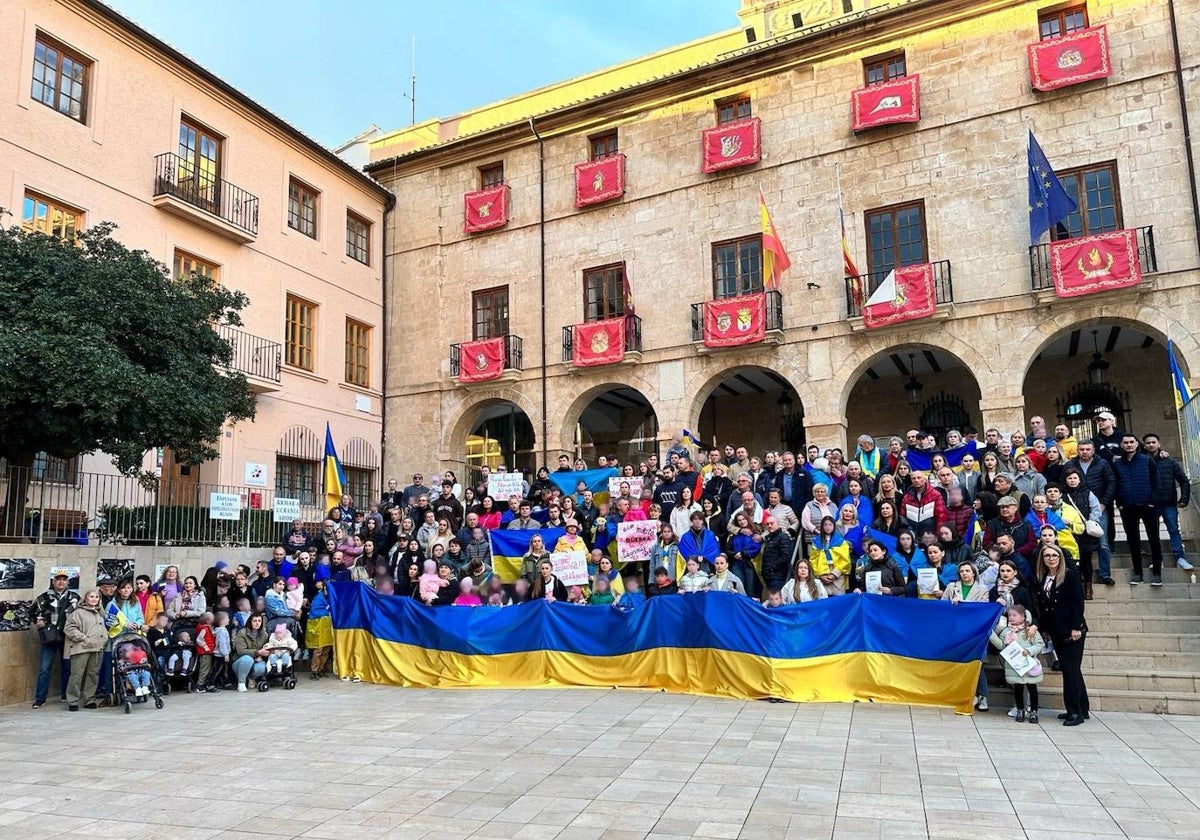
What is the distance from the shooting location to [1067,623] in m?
8.46

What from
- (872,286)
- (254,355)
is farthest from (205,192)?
(872,286)

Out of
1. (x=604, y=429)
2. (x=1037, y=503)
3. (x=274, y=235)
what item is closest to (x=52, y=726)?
(x=1037, y=503)

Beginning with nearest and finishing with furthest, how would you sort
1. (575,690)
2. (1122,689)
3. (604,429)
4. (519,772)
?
(519,772) → (1122,689) → (575,690) → (604,429)

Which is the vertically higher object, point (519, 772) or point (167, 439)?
point (167, 439)

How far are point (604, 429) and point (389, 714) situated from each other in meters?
17.2

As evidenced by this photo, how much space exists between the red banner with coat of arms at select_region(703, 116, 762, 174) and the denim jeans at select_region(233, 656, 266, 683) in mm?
14703

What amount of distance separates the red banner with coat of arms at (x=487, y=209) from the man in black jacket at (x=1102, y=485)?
1601cm

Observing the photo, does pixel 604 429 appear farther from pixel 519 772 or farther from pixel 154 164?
pixel 519 772

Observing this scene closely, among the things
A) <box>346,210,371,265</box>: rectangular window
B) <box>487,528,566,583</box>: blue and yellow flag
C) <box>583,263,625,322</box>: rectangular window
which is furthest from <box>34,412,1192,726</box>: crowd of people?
<box>346,210,371,265</box>: rectangular window

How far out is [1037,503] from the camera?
10109 millimetres

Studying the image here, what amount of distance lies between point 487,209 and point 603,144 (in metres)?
3.57

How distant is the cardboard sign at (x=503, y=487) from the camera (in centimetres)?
1579

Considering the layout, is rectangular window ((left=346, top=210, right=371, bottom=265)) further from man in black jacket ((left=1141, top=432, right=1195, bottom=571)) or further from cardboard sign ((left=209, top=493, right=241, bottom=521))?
man in black jacket ((left=1141, top=432, right=1195, bottom=571))

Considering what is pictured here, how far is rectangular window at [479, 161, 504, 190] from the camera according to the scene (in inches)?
941
